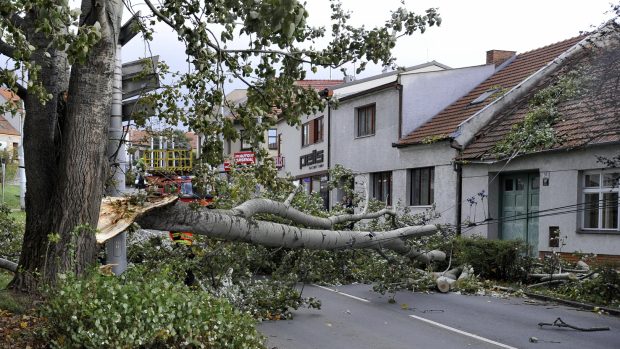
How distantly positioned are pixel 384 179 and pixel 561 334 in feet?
57.6

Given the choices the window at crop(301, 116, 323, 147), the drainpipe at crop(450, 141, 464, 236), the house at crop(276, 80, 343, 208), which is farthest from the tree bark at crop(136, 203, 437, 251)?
the window at crop(301, 116, 323, 147)

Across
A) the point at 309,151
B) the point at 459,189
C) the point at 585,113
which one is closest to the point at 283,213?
the point at 585,113

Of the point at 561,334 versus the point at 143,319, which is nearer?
the point at 143,319

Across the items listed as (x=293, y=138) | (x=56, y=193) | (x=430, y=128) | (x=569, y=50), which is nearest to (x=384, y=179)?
(x=430, y=128)

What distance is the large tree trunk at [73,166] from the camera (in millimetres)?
7207

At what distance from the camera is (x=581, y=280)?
15.8 m

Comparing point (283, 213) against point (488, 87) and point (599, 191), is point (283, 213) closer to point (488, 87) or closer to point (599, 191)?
point (599, 191)

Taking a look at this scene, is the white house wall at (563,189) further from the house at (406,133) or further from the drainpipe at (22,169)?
the drainpipe at (22,169)

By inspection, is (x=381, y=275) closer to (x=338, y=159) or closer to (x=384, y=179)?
(x=384, y=179)

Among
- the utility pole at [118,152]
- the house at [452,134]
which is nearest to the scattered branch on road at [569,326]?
the utility pole at [118,152]

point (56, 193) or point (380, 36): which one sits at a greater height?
point (380, 36)

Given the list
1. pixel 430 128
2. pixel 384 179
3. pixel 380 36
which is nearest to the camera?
pixel 380 36

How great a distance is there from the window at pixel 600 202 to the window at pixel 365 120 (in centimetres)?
1181

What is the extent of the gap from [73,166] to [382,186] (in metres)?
22.1
